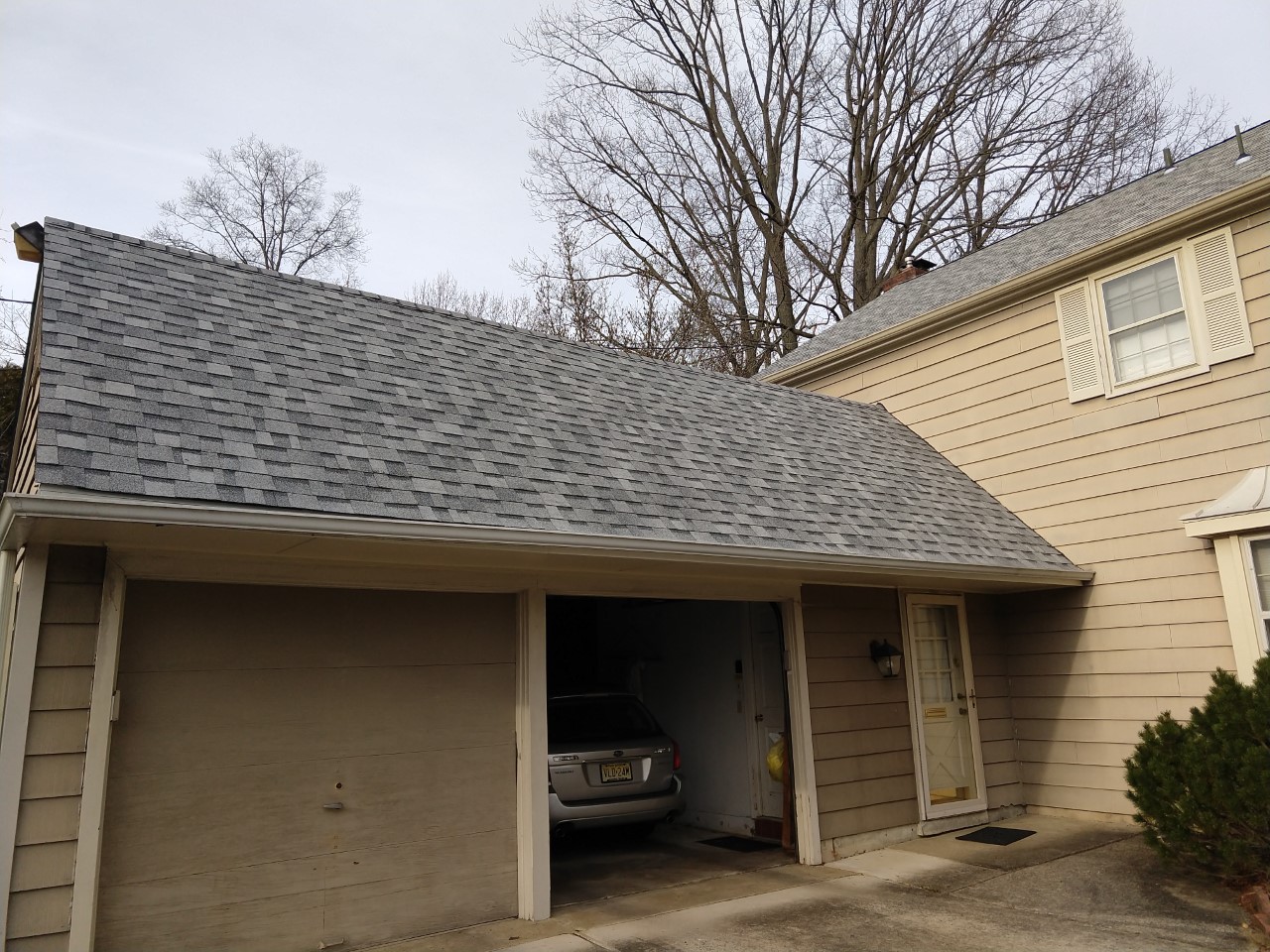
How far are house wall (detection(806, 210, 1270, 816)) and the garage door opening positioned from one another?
4.57ft

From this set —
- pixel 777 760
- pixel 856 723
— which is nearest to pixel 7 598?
pixel 777 760

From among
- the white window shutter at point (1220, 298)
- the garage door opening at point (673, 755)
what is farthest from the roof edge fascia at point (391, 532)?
the white window shutter at point (1220, 298)

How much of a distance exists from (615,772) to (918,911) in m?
2.69

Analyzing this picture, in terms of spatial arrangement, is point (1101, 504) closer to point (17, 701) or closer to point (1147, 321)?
point (1147, 321)

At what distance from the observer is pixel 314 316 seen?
6875 mm

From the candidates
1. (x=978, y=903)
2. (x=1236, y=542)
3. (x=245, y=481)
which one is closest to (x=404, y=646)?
(x=245, y=481)

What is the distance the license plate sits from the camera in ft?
24.2

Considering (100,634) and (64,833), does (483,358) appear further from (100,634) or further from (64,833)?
(64,833)

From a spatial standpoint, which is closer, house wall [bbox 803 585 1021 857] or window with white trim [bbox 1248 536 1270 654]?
window with white trim [bbox 1248 536 1270 654]

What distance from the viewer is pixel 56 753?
13.7ft

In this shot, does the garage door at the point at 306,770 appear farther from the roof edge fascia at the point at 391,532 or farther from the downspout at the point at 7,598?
the roof edge fascia at the point at 391,532

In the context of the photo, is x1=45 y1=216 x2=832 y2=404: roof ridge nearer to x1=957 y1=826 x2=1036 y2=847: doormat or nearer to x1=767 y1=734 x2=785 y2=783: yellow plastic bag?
x1=767 y1=734 x2=785 y2=783: yellow plastic bag

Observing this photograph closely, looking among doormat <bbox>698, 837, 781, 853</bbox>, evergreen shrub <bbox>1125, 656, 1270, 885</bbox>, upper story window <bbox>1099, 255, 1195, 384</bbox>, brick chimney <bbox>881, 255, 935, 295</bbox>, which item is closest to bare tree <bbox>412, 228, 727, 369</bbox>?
brick chimney <bbox>881, 255, 935, 295</bbox>

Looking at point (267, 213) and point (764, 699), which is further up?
point (267, 213)
